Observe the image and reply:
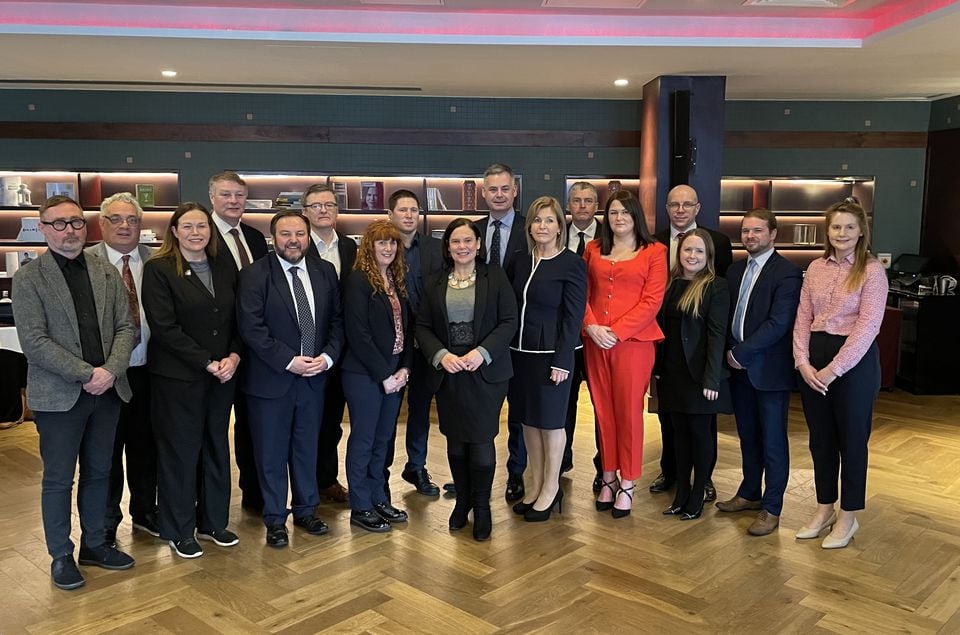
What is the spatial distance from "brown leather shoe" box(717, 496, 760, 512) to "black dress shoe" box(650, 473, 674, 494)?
40cm

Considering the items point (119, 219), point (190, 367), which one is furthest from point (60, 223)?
point (190, 367)

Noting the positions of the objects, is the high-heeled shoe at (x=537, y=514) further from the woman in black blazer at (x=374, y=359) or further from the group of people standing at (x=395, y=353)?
the woman in black blazer at (x=374, y=359)

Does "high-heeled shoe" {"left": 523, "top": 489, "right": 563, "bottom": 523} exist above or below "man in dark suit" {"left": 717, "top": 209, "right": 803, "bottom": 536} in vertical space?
below

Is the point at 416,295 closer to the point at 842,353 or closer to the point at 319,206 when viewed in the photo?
the point at 319,206

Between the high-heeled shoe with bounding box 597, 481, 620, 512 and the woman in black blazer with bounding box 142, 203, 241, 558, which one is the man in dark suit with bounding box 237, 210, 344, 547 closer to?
the woman in black blazer with bounding box 142, 203, 241, 558

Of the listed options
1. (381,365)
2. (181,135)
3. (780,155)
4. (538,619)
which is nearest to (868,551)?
(538,619)

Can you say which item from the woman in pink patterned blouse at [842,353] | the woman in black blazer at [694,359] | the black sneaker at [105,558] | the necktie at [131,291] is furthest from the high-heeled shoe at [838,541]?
the necktie at [131,291]

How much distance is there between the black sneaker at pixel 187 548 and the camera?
3814 millimetres

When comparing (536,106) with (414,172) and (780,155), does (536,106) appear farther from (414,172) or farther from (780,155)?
(780,155)

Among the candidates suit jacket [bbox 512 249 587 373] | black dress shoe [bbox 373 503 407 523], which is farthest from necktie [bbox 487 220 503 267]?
black dress shoe [bbox 373 503 407 523]

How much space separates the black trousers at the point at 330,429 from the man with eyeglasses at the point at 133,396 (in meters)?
0.90

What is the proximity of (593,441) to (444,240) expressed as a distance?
2545 millimetres

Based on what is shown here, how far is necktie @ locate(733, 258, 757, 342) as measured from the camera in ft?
13.7

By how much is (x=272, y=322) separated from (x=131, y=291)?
2.24 feet
